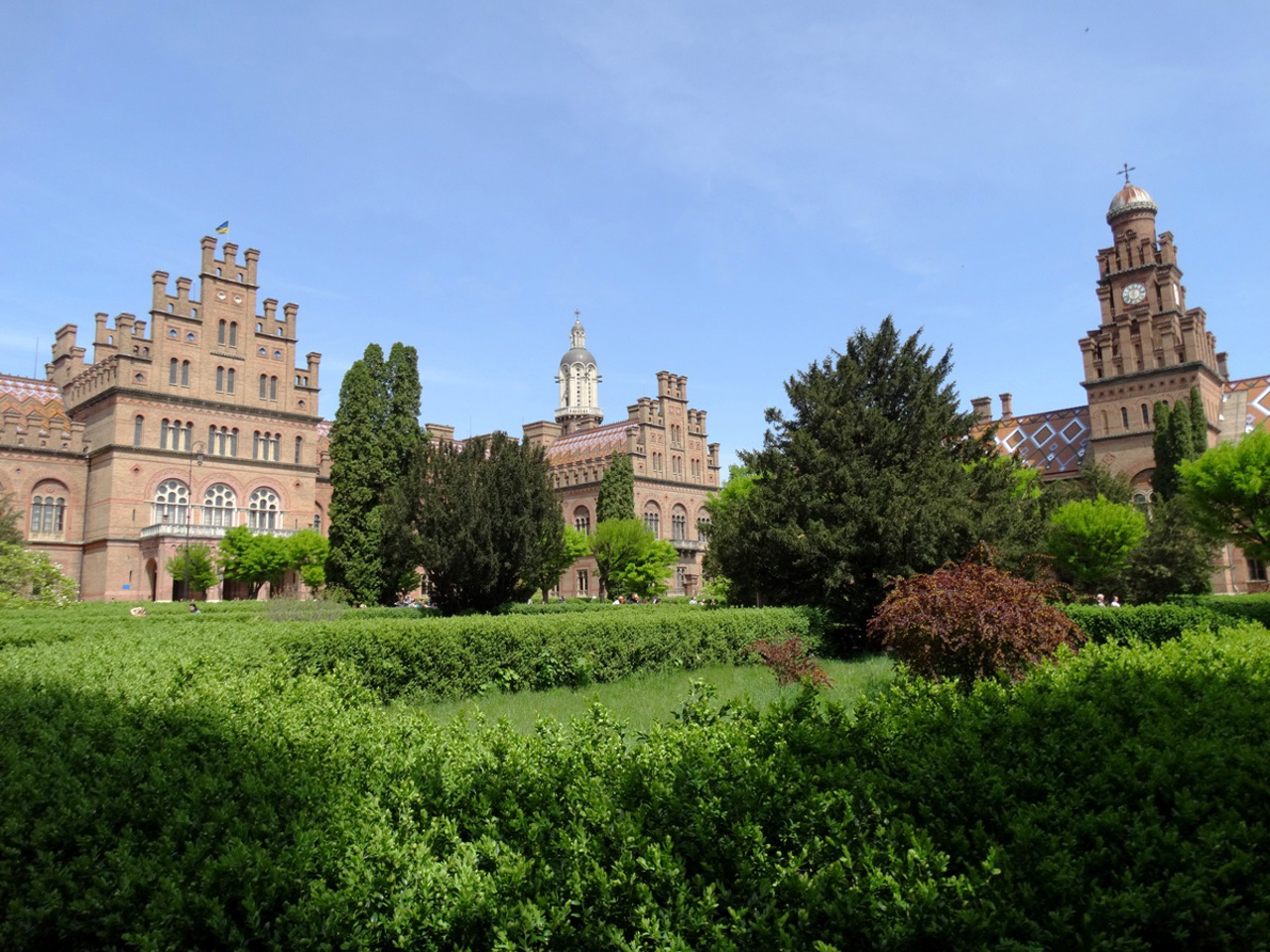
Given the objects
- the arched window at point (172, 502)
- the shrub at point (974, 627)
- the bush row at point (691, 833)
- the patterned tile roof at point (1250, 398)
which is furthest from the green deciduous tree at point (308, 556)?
the patterned tile roof at point (1250, 398)

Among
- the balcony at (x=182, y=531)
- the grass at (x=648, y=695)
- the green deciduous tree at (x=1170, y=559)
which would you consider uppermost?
the balcony at (x=182, y=531)

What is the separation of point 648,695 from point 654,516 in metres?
52.7

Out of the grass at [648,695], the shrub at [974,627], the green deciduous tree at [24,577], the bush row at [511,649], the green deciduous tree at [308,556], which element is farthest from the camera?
the green deciduous tree at [308,556]

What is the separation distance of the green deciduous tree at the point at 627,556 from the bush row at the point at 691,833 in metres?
47.7

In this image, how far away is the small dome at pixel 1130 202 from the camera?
53.2 metres

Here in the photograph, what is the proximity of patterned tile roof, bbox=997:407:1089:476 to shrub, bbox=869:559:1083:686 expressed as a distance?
45244 mm

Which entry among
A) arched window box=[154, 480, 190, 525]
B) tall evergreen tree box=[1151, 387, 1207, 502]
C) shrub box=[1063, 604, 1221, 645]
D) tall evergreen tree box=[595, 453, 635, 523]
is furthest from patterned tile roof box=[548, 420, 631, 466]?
shrub box=[1063, 604, 1221, 645]

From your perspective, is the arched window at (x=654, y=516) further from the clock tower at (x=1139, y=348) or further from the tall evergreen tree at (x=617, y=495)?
the clock tower at (x=1139, y=348)

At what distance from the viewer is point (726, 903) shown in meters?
3.35

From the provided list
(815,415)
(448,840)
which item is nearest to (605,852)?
(448,840)

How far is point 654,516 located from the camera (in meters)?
65.6

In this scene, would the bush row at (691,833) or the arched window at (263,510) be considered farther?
the arched window at (263,510)

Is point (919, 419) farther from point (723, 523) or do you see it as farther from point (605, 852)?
point (605, 852)

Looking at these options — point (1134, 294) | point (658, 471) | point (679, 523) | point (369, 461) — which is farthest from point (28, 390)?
point (1134, 294)
